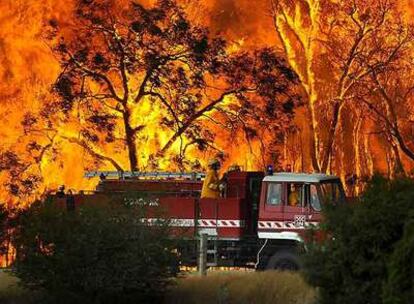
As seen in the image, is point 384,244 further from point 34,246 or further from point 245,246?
point 245,246

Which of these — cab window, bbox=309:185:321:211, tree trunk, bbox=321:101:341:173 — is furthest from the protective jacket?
tree trunk, bbox=321:101:341:173

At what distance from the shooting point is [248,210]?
23.1m

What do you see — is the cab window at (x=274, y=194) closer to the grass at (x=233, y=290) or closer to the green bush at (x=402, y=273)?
the grass at (x=233, y=290)

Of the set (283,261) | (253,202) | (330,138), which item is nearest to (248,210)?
(253,202)

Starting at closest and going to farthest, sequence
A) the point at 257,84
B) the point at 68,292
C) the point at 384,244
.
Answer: the point at 384,244 < the point at 68,292 < the point at 257,84

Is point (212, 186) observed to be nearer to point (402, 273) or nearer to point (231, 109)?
point (402, 273)

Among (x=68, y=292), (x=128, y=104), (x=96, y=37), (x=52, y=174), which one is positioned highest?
(x=96, y=37)

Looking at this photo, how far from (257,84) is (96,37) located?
20.3ft

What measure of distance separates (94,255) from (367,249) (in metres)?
5.67

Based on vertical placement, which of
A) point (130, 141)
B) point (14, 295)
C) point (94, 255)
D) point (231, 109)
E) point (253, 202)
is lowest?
point (14, 295)

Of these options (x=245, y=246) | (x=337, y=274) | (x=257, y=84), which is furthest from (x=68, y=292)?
(x=257, y=84)

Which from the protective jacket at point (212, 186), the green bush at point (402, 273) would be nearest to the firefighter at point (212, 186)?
the protective jacket at point (212, 186)

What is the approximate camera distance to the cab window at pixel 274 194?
2205 cm

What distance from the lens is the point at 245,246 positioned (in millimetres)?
23000
